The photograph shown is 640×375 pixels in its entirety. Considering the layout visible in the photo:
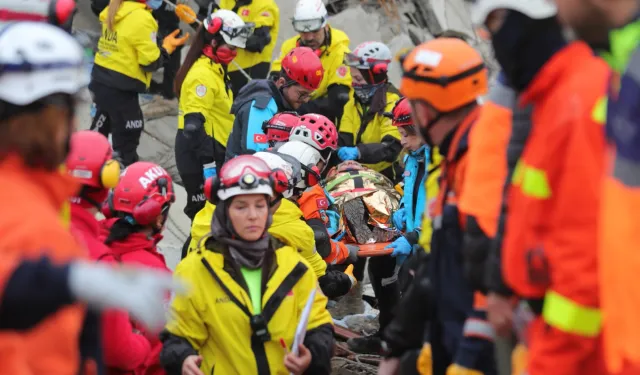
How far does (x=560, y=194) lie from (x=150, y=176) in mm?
2903

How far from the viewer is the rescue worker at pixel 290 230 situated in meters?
6.72

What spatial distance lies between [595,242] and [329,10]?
11.3 metres

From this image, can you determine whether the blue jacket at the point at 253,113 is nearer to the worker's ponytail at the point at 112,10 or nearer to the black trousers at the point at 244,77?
the worker's ponytail at the point at 112,10

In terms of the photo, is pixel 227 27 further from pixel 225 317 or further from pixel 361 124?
pixel 225 317

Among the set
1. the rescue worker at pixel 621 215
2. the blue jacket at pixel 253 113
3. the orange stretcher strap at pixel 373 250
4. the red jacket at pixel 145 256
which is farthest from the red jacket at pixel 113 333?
the blue jacket at pixel 253 113

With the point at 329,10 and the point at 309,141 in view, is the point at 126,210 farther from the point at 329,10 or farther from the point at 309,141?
the point at 329,10

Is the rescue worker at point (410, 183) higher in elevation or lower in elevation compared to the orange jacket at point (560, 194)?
lower

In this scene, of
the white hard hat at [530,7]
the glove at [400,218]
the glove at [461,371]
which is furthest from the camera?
the glove at [400,218]

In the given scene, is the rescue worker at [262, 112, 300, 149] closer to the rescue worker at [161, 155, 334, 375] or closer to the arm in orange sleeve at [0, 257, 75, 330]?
the rescue worker at [161, 155, 334, 375]

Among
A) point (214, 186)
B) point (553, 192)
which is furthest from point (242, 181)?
point (553, 192)

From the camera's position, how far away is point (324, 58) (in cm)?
1054

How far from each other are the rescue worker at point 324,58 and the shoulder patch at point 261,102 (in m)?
1.29

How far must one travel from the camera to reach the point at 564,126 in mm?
3260

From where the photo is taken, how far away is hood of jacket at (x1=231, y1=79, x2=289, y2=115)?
29.1ft
